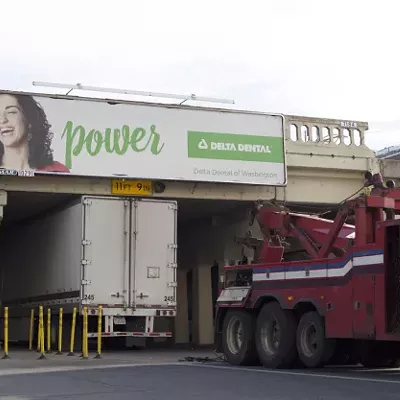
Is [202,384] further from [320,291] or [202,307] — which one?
[202,307]

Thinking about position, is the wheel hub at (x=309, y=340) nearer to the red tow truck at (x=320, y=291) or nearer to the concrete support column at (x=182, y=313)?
the red tow truck at (x=320, y=291)

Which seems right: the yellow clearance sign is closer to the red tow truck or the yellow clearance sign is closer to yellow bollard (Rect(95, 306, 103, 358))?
yellow bollard (Rect(95, 306, 103, 358))

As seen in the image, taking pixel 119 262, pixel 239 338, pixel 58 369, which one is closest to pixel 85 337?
pixel 119 262

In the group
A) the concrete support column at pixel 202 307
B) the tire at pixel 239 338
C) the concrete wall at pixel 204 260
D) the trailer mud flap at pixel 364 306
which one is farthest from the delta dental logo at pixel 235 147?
the trailer mud flap at pixel 364 306

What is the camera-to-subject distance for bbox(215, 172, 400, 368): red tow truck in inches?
515

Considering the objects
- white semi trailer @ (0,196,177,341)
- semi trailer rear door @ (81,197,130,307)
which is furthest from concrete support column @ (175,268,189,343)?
semi trailer rear door @ (81,197,130,307)

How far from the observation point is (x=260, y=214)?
1800cm

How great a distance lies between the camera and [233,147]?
22797mm

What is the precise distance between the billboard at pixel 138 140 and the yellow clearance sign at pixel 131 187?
0.60 metres

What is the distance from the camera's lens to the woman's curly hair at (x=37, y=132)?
68.3 feet

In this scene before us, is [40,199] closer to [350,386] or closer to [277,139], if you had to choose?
[277,139]

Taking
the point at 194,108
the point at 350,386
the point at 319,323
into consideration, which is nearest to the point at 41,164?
the point at 194,108

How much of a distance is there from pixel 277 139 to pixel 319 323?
9514 millimetres

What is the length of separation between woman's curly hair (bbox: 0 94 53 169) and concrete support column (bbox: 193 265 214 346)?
354 inches
